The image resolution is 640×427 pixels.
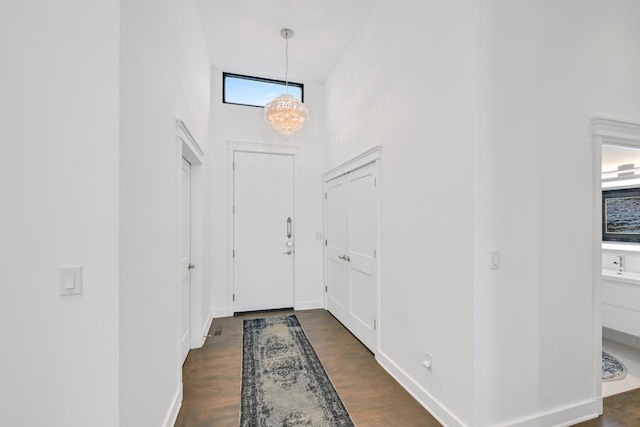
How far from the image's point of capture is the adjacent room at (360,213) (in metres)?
1.18

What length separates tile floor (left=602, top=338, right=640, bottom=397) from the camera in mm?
2365

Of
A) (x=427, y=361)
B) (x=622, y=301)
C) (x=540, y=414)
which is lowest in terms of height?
(x=540, y=414)

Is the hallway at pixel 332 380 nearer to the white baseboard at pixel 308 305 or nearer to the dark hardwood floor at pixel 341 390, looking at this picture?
the dark hardwood floor at pixel 341 390

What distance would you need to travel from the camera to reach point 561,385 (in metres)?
1.95

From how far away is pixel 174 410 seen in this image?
78.8 inches

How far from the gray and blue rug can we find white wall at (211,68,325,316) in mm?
3249

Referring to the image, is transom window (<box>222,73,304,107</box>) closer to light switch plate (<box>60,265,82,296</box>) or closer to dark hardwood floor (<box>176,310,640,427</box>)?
dark hardwood floor (<box>176,310,640,427</box>)

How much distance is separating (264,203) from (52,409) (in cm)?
336

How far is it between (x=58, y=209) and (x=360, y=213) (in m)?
2.65

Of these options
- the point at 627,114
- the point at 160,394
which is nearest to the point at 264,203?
the point at 160,394

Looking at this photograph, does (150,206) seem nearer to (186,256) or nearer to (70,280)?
(70,280)

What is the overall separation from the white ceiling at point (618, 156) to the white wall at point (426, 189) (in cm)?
270

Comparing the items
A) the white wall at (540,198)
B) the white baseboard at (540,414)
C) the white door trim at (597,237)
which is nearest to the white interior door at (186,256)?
the white baseboard at (540,414)

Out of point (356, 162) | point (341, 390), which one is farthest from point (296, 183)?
point (341, 390)
